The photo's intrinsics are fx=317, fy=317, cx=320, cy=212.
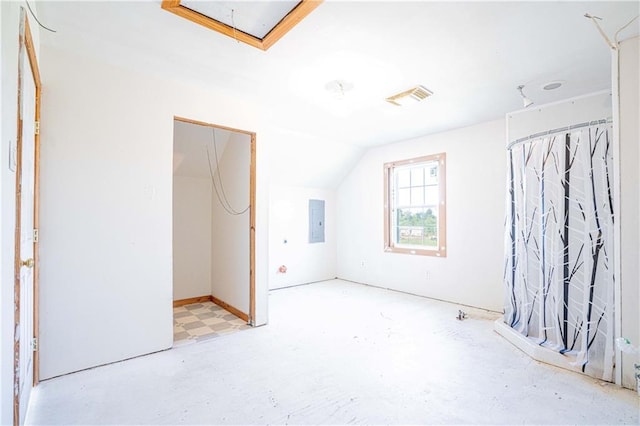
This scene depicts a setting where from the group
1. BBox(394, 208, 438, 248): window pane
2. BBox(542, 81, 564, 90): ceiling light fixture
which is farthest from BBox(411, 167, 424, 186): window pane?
BBox(542, 81, 564, 90): ceiling light fixture

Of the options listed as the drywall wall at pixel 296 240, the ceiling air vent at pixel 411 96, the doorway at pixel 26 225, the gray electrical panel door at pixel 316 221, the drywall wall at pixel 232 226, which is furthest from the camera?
the gray electrical panel door at pixel 316 221

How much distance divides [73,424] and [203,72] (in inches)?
101

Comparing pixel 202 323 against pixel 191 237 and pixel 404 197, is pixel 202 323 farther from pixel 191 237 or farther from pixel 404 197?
pixel 404 197

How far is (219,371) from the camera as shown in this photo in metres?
2.38

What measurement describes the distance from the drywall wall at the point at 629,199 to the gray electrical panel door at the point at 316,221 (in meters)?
4.12

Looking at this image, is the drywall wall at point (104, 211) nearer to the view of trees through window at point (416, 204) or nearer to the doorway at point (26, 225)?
the doorway at point (26, 225)

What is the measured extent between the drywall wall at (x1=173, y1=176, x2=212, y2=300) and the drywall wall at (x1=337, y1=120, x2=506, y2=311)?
103 inches

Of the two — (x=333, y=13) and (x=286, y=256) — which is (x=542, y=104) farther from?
(x=286, y=256)

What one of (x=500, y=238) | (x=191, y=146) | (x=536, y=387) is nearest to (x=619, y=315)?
(x=536, y=387)

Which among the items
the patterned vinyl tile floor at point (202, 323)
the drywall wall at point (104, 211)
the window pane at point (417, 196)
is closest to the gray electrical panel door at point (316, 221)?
the window pane at point (417, 196)

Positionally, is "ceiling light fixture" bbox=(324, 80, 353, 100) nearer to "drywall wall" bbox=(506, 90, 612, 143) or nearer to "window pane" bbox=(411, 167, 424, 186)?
"drywall wall" bbox=(506, 90, 612, 143)

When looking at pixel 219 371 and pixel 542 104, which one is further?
pixel 542 104

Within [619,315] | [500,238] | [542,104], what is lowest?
[619,315]

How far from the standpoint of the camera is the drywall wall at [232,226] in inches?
142
